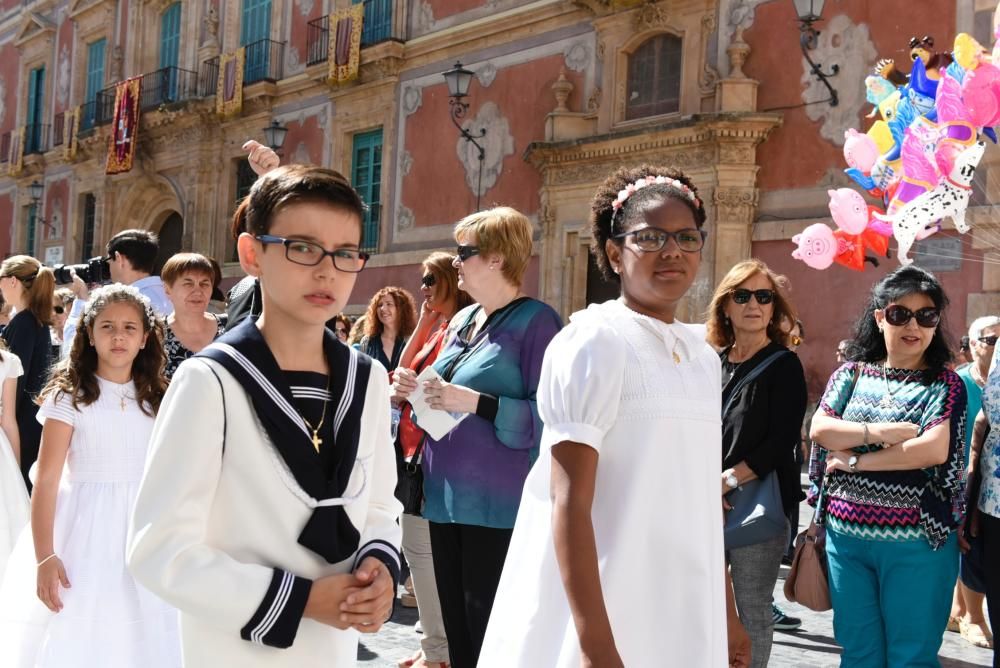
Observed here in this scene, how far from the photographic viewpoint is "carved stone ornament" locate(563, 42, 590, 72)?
1455cm

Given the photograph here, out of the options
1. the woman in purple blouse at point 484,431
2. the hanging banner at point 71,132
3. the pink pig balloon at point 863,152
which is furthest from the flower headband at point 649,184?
the hanging banner at point 71,132

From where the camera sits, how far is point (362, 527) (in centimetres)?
203

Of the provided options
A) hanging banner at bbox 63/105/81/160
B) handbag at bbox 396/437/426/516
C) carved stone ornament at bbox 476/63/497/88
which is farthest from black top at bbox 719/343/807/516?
hanging banner at bbox 63/105/81/160

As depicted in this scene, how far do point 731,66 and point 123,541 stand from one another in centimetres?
1065

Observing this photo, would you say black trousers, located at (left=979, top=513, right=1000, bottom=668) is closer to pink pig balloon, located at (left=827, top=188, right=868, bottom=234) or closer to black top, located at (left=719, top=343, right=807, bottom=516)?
black top, located at (left=719, top=343, right=807, bottom=516)

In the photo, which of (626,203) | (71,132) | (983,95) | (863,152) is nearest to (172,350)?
(626,203)

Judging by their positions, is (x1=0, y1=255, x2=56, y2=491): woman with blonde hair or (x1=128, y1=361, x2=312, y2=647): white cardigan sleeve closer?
(x1=128, y1=361, x2=312, y2=647): white cardigan sleeve

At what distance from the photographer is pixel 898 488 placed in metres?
4.02

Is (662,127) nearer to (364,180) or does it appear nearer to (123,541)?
(364,180)

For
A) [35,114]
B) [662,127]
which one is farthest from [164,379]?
[35,114]

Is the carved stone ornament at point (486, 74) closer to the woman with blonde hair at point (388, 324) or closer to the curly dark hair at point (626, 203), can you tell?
the woman with blonde hair at point (388, 324)

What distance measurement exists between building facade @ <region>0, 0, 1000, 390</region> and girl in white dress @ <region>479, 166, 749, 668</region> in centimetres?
760

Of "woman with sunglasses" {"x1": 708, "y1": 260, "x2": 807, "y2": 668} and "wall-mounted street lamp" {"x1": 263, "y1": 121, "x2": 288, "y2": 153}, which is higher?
"wall-mounted street lamp" {"x1": 263, "y1": 121, "x2": 288, "y2": 153}

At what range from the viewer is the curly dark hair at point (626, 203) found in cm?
248
